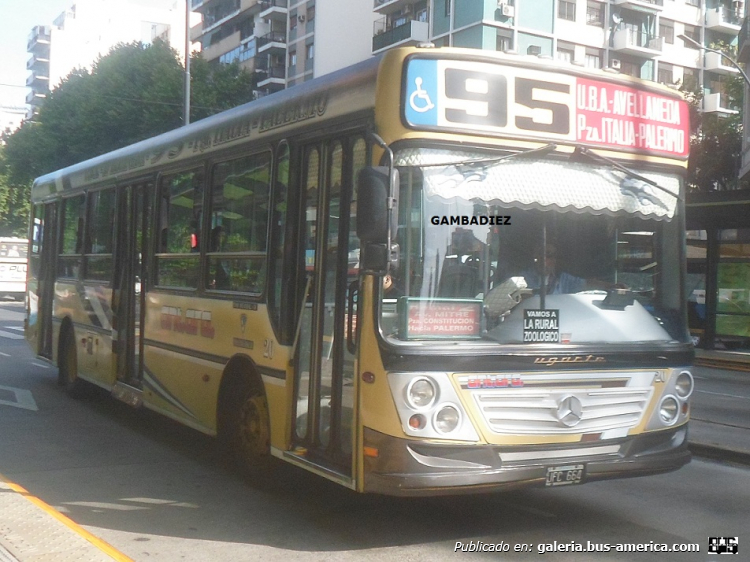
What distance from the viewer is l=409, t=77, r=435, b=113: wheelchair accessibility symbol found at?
5.77 metres

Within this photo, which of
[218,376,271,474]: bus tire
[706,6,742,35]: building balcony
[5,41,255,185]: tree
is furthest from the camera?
[706,6,742,35]: building balcony

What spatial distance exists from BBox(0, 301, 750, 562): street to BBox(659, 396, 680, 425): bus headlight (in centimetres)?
67

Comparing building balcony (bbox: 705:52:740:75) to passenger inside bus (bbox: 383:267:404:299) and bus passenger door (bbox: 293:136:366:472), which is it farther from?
passenger inside bus (bbox: 383:267:404:299)

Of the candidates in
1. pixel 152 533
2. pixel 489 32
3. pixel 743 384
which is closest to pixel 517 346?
pixel 152 533

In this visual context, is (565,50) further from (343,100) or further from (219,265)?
(343,100)

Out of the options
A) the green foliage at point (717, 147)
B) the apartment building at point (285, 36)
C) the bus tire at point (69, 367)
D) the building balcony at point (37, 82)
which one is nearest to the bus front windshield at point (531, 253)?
the bus tire at point (69, 367)

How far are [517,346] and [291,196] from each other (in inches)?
81.3

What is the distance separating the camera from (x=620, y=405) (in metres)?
6.16

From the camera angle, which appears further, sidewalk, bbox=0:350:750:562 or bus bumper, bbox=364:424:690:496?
bus bumper, bbox=364:424:690:496

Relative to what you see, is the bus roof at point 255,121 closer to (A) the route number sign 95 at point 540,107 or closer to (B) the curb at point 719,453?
(A) the route number sign 95 at point 540,107

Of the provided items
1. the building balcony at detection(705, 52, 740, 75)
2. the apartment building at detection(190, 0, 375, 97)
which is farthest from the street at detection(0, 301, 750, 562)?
the building balcony at detection(705, 52, 740, 75)

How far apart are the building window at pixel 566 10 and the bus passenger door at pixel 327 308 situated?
42836mm

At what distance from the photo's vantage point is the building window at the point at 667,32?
53.7m

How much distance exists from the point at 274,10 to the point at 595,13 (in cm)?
2318
